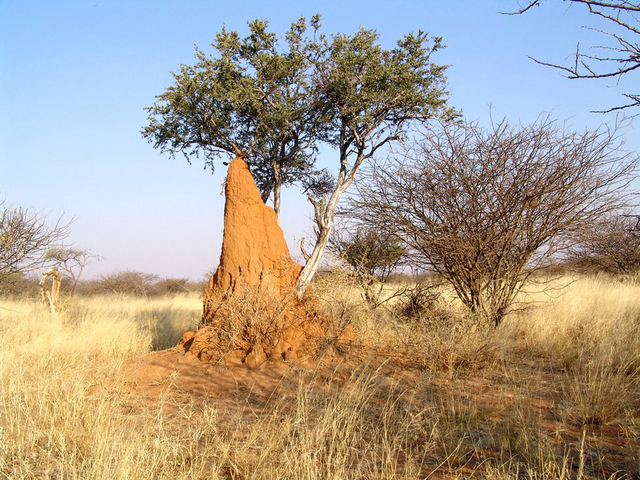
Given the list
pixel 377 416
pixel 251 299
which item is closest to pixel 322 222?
pixel 251 299

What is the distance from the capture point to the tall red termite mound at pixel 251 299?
6391 mm

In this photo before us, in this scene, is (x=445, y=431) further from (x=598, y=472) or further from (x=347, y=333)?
(x=347, y=333)

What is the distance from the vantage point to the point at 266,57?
10305 mm

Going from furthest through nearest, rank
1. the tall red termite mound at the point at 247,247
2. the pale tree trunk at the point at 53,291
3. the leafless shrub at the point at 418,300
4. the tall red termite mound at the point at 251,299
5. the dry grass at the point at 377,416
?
the pale tree trunk at the point at 53,291 < the leafless shrub at the point at 418,300 < the tall red termite mound at the point at 247,247 < the tall red termite mound at the point at 251,299 < the dry grass at the point at 377,416

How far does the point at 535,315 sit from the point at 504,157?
3.03 meters

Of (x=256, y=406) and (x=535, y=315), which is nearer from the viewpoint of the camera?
(x=256, y=406)

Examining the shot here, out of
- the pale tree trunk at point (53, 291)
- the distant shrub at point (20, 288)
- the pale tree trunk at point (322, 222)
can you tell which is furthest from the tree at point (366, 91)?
the distant shrub at point (20, 288)

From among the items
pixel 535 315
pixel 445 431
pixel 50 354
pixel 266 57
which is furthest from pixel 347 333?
pixel 266 57

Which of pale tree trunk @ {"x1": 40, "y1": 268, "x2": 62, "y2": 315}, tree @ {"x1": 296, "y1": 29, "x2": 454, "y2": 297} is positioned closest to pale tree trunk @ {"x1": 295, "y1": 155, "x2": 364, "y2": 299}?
tree @ {"x1": 296, "y1": 29, "x2": 454, "y2": 297}

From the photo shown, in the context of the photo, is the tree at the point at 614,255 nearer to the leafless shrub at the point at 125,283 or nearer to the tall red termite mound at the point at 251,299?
the tall red termite mound at the point at 251,299

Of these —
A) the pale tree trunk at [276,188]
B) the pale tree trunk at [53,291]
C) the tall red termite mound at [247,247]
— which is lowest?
the pale tree trunk at [53,291]

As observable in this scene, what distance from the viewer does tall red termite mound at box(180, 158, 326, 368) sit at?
6.39 metres

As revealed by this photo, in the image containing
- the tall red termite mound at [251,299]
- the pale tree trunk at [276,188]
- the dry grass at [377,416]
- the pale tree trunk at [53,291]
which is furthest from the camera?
the pale tree trunk at [53,291]

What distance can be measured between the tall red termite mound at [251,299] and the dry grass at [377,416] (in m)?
0.67
